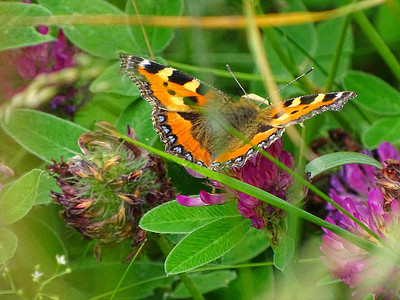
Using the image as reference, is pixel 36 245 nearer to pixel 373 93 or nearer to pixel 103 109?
pixel 103 109

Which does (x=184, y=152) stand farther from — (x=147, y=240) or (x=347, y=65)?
(x=347, y=65)

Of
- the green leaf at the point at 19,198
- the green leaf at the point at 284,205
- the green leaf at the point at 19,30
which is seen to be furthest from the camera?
the green leaf at the point at 19,30

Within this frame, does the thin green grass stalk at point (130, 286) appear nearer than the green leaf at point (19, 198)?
No

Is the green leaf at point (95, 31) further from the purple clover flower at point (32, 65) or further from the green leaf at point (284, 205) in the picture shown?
the green leaf at point (284, 205)

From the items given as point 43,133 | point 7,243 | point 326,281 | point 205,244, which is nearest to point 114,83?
point 43,133

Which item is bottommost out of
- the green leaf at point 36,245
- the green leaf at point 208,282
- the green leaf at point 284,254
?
the green leaf at point 208,282

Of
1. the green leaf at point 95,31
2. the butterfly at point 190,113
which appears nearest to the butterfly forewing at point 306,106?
the butterfly at point 190,113

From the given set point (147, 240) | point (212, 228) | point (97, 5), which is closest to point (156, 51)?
point (97, 5)
